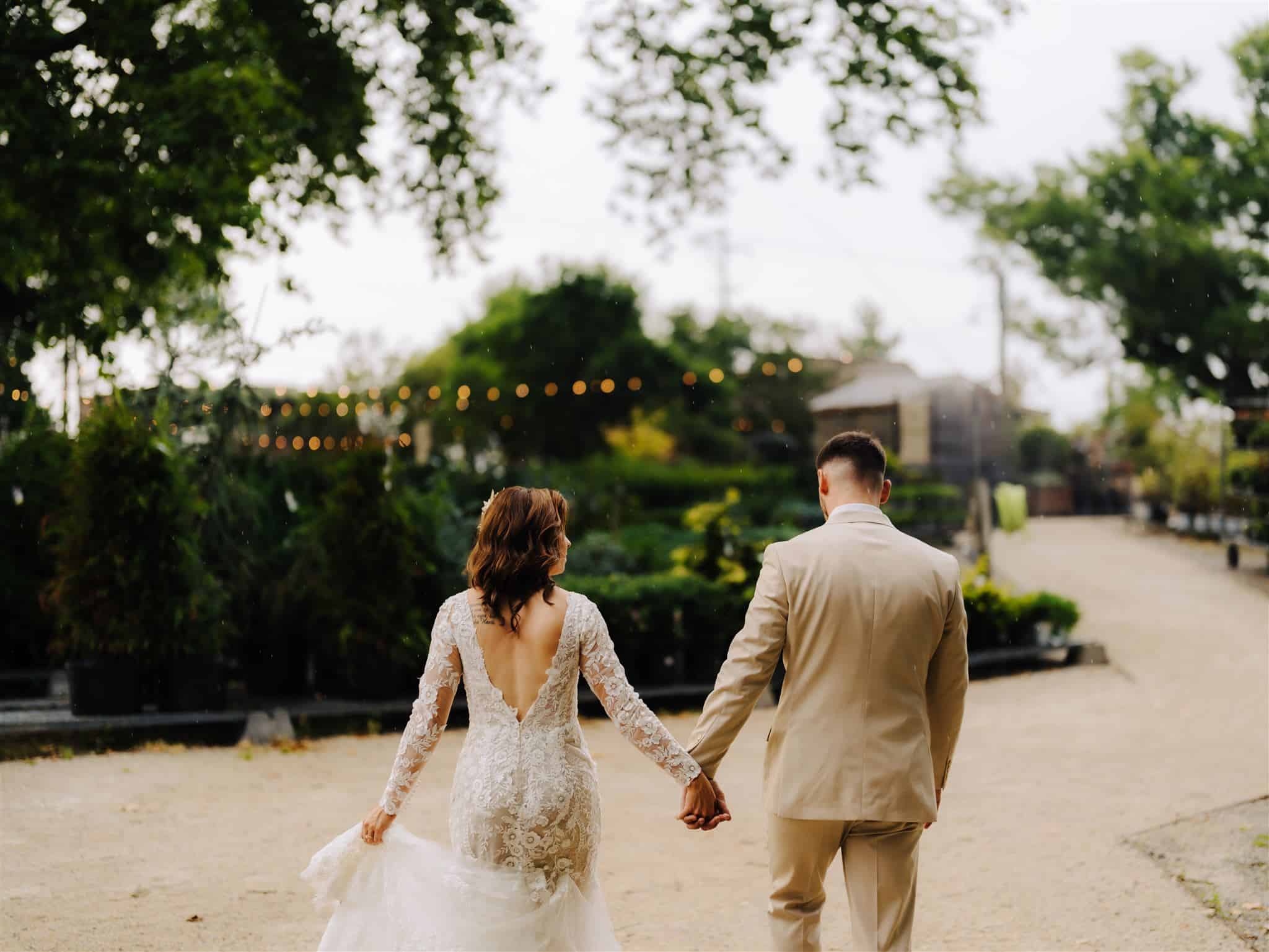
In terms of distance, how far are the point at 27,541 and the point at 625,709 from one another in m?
10.0

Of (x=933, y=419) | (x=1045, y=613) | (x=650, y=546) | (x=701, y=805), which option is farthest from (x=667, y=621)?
(x=933, y=419)

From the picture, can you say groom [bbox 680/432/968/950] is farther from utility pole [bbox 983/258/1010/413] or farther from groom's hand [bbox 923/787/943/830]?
utility pole [bbox 983/258/1010/413]

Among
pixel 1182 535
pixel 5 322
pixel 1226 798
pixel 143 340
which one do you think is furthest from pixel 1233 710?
pixel 1182 535

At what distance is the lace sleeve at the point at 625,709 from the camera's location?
11.6ft

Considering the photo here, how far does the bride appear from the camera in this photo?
348 cm

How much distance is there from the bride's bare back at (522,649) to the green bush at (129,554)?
21.2 feet

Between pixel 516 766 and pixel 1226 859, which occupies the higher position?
A: pixel 516 766

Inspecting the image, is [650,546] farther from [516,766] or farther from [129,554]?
[516,766]

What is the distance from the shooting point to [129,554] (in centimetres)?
935

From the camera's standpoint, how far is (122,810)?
694cm

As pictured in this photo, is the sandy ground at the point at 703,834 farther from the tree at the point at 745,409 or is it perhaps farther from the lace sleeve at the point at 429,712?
the tree at the point at 745,409

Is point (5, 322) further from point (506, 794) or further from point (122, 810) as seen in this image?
point (506, 794)

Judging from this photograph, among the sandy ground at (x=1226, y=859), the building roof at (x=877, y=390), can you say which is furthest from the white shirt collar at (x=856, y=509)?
the building roof at (x=877, y=390)

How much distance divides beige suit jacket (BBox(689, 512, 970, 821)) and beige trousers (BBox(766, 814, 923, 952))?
81mm
